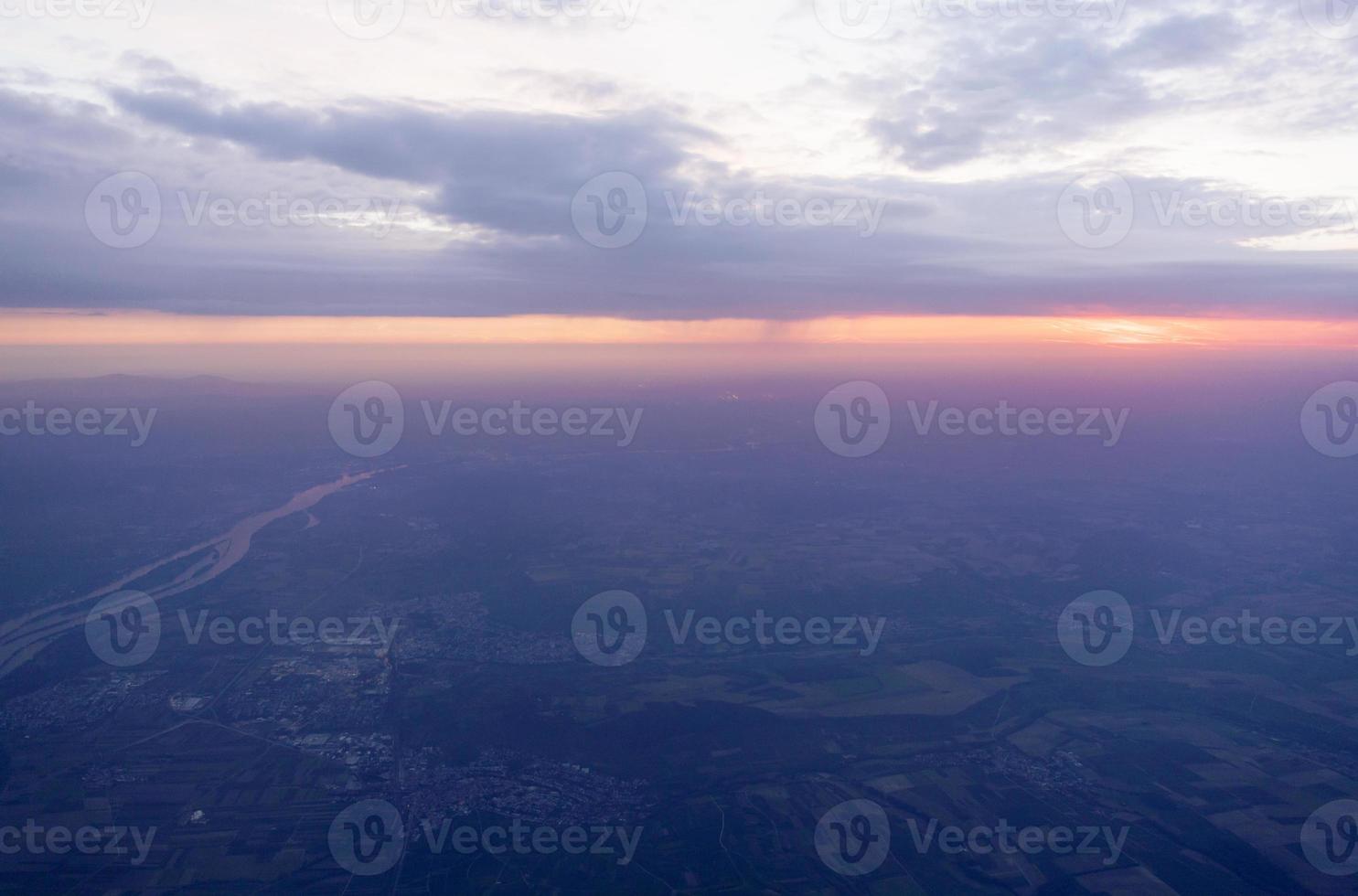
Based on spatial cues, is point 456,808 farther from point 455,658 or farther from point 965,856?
point 965,856

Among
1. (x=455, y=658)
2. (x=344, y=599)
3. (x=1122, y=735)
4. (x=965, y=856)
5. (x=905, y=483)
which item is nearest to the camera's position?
(x=965, y=856)

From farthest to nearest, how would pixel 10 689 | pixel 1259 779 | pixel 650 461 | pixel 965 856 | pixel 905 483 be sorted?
1. pixel 650 461
2. pixel 905 483
3. pixel 10 689
4. pixel 1259 779
5. pixel 965 856

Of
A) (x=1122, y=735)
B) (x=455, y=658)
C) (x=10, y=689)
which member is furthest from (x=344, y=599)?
(x=1122, y=735)

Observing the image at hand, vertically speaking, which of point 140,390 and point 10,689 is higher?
point 140,390

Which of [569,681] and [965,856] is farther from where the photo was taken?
[569,681]

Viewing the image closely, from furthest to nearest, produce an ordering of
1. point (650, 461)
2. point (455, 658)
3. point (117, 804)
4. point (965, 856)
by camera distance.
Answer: point (650, 461)
point (455, 658)
point (117, 804)
point (965, 856)

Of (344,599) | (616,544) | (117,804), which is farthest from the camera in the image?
(616,544)

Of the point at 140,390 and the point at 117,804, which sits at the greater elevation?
the point at 140,390

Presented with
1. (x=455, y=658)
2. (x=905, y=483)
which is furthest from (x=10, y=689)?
(x=905, y=483)

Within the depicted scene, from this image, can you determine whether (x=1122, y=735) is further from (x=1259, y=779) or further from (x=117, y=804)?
(x=117, y=804)
